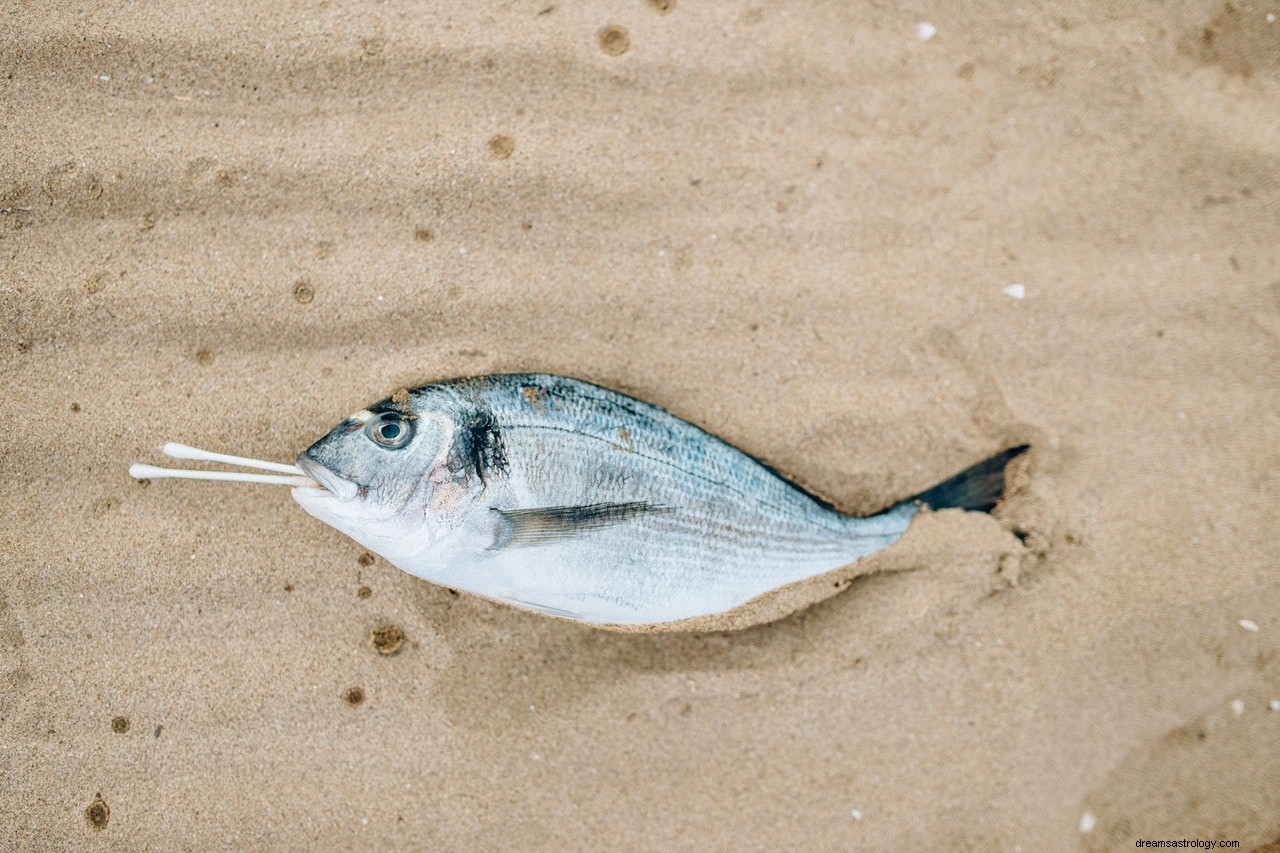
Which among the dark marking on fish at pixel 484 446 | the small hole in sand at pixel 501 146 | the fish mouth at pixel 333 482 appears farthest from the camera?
the small hole in sand at pixel 501 146

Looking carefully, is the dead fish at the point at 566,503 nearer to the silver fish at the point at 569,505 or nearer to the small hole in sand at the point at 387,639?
the silver fish at the point at 569,505

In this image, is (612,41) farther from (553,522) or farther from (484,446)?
(553,522)

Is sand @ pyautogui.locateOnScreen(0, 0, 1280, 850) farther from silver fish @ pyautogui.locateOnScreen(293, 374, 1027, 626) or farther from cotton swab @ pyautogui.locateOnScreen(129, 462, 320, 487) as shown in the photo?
cotton swab @ pyautogui.locateOnScreen(129, 462, 320, 487)

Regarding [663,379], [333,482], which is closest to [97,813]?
[333,482]

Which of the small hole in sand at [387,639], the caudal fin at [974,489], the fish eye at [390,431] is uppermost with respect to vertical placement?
the fish eye at [390,431]

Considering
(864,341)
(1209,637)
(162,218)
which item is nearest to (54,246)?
(162,218)

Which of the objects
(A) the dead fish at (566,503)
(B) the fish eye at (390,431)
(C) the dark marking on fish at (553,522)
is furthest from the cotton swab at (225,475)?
(C) the dark marking on fish at (553,522)

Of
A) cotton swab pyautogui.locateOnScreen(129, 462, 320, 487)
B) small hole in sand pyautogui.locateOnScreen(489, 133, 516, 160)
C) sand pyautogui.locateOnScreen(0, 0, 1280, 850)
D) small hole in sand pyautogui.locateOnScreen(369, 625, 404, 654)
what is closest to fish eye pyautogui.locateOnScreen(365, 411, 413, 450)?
cotton swab pyautogui.locateOnScreen(129, 462, 320, 487)
